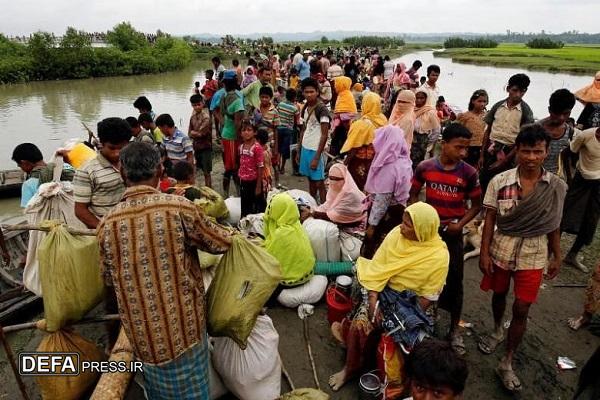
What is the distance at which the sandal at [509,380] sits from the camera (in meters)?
2.74

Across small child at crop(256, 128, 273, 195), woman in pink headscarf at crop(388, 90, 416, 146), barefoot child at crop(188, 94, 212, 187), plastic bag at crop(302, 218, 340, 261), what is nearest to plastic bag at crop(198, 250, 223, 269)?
plastic bag at crop(302, 218, 340, 261)

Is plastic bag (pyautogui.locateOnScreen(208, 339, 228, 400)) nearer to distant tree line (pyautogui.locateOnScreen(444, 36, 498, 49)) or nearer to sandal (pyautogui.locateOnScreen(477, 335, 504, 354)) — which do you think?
sandal (pyautogui.locateOnScreen(477, 335, 504, 354))

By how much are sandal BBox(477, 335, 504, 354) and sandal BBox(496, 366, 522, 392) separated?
273 mm

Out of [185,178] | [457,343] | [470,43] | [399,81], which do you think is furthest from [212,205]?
[470,43]

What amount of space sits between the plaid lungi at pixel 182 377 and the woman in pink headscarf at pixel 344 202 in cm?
233

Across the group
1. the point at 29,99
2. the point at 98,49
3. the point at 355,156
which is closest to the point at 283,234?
the point at 355,156

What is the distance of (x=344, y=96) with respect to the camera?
21.0 feet

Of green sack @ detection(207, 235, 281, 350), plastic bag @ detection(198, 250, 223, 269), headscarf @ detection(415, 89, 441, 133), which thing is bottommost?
plastic bag @ detection(198, 250, 223, 269)

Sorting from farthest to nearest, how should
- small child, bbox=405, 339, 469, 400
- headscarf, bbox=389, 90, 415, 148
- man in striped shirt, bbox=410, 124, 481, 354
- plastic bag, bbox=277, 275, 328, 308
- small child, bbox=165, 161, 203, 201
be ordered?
headscarf, bbox=389, 90, 415, 148, small child, bbox=165, 161, 203, 201, plastic bag, bbox=277, 275, 328, 308, man in striped shirt, bbox=410, 124, 481, 354, small child, bbox=405, 339, 469, 400

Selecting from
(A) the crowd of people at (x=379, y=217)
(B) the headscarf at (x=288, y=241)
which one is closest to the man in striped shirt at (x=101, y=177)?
(A) the crowd of people at (x=379, y=217)

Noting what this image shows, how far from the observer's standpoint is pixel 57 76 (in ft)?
85.4

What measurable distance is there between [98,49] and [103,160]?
101ft

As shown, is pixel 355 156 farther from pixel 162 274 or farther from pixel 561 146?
pixel 162 274

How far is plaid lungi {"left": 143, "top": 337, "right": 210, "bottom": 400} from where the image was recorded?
2012 millimetres
